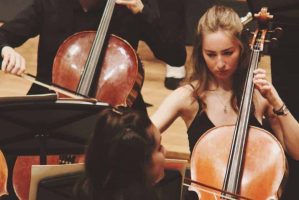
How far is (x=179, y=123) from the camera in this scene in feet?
9.40

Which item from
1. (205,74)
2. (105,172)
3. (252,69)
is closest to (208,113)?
(205,74)

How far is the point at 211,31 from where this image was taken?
185 centimetres

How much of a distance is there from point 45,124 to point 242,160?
1.95 feet

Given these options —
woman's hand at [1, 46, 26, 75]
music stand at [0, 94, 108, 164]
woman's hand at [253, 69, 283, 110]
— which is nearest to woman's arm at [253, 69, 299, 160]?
woman's hand at [253, 69, 283, 110]

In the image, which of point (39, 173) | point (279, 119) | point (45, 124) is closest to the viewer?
point (39, 173)

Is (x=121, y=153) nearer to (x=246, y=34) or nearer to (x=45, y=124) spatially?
(x=45, y=124)

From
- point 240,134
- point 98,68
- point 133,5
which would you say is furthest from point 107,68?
point 240,134

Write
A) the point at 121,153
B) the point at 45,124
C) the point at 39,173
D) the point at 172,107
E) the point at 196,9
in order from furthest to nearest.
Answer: the point at 196,9, the point at 172,107, the point at 45,124, the point at 39,173, the point at 121,153

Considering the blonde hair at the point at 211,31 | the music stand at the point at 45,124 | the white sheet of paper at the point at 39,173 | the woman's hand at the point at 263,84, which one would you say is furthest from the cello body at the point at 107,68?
the white sheet of paper at the point at 39,173

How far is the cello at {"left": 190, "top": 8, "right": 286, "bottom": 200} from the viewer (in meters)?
1.66

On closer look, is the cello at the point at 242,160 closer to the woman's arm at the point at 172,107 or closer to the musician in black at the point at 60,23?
the woman's arm at the point at 172,107

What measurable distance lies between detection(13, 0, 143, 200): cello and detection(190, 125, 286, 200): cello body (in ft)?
1.25

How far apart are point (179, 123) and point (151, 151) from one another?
1.62 meters

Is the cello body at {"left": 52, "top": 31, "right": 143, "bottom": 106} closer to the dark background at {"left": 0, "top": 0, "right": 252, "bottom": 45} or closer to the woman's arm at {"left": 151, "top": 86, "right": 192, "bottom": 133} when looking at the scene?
the woman's arm at {"left": 151, "top": 86, "right": 192, "bottom": 133}
